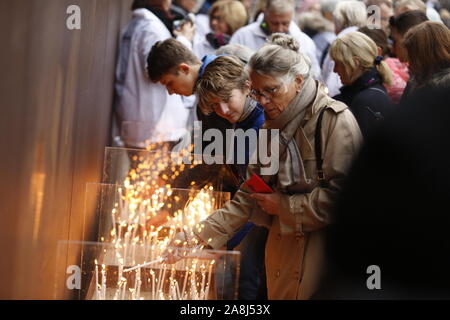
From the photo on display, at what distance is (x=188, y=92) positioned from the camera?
5.40 metres

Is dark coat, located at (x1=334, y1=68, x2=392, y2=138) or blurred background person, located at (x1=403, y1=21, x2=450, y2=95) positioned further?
dark coat, located at (x1=334, y1=68, x2=392, y2=138)

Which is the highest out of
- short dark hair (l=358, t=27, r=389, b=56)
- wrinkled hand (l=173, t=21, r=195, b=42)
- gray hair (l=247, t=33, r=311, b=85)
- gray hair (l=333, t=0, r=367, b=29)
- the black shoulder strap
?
gray hair (l=333, t=0, r=367, b=29)

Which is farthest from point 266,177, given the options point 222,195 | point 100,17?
point 100,17

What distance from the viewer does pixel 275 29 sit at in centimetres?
728

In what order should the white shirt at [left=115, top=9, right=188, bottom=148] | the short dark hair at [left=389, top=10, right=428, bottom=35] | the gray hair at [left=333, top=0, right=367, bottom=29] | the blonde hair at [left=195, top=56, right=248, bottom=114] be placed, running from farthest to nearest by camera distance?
the white shirt at [left=115, top=9, right=188, bottom=148] < the gray hair at [left=333, top=0, right=367, bottom=29] < the short dark hair at [left=389, top=10, right=428, bottom=35] < the blonde hair at [left=195, top=56, right=248, bottom=114]

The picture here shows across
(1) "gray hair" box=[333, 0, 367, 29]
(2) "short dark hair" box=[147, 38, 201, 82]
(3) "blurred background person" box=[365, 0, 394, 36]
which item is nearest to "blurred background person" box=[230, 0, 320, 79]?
(1) "gray hair" box=[333, 0, 367, 29]

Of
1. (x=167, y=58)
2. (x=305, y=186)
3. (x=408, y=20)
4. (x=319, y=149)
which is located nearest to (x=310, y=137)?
(x=319, y=149)

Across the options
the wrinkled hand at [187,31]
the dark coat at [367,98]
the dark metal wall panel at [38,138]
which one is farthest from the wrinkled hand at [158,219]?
the wrinkled hand at [187,31]

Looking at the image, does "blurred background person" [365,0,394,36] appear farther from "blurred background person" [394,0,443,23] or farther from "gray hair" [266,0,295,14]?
"gray hair" [266,0,295,14]

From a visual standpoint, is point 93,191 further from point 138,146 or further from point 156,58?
point 138,146

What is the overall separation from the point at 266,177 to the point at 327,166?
411mm

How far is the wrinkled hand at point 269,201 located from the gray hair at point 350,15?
11.5ft

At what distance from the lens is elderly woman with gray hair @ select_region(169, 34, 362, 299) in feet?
12.5

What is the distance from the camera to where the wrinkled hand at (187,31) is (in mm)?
7770
